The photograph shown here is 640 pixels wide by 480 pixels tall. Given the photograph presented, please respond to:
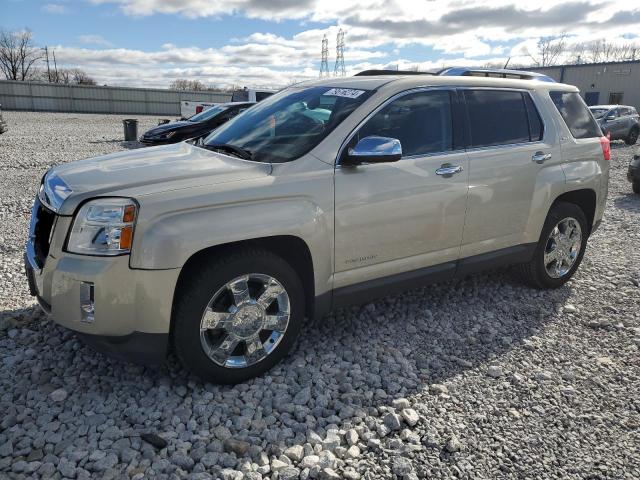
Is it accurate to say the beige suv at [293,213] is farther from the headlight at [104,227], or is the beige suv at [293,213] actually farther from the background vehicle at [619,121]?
the background vehicle at [619,121]

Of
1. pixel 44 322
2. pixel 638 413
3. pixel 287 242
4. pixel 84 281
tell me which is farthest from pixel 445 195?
pixel 44 322

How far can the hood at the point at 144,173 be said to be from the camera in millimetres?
2801

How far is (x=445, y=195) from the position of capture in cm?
374

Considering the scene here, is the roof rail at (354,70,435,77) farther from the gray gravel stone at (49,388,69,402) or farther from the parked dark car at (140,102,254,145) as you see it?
the parked dark car at (140,102,254,145)

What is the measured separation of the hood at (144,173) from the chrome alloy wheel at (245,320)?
0.62m

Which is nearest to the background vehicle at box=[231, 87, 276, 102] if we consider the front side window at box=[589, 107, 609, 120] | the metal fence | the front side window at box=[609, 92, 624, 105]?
the front side window at box=[589, 107, 609, 120]

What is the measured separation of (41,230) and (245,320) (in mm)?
1332

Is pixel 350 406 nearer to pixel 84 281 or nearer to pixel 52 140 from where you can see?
pixel 84 281

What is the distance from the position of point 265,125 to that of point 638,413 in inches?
119

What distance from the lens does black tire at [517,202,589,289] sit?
4590 millimetres

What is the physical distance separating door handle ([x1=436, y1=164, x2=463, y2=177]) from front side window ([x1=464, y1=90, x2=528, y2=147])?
303 millimetres

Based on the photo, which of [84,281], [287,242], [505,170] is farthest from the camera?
[505,170]

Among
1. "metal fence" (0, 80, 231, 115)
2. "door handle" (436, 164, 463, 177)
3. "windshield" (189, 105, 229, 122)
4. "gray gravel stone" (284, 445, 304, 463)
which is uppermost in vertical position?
"metal fence" (0, 80, 231, 115)

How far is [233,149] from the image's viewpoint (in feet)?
11.8
